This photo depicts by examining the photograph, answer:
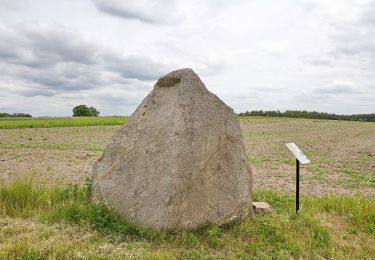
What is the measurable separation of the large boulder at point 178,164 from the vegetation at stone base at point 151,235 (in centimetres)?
27

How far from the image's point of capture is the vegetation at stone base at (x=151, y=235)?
564cm

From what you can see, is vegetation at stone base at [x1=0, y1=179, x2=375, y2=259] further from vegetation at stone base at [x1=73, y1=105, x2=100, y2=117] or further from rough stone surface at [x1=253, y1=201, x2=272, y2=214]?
vegetation at stone base at [x1=73, y1=105, x2=100, y2=117]

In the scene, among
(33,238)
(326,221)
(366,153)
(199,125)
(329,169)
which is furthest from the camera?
(366,153)

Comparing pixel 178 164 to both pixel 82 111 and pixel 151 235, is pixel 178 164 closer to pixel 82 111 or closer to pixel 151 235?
pixel 151 235

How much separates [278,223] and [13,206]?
514 centimetres

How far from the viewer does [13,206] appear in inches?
298

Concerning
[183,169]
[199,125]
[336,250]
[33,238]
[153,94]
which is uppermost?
[153,94]

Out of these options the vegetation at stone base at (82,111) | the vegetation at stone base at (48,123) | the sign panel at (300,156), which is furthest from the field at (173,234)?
the vegetation at stone base at (82,111)

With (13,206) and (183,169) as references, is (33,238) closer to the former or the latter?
(13,206)

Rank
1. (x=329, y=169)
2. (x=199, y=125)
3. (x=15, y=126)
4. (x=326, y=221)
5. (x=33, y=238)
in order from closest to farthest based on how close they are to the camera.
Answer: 1. (x=33, y=238)
2. (x=199, y=125)
3. (x=326, y=221)
4. (x=329, y=169)
5. (x=15, y=126)

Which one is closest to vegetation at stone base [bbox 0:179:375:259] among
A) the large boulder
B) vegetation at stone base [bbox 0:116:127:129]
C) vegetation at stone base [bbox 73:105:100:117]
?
the large boulder

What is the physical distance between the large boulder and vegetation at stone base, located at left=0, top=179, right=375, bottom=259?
0.87ft

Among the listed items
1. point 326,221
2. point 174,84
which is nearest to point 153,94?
point 174,84

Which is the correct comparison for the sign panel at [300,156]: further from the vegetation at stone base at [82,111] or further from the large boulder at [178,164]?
the vegetation at stone base at [82,111]
